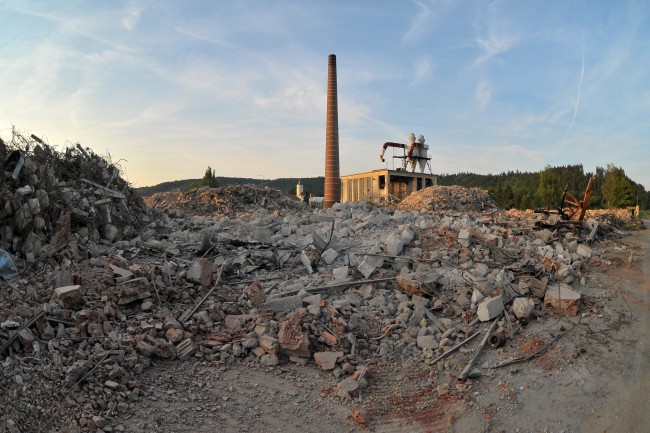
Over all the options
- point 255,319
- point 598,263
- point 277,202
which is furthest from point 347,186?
point 255,319

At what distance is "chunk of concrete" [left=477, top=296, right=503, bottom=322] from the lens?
5793 mm

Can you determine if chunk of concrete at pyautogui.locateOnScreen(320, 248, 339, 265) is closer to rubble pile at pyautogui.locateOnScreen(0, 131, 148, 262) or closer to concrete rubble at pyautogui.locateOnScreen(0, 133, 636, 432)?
concrete rubble at pyautogui.locateOnScreen(0, 133, 636, 432)

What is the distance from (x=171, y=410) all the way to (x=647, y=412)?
4603 millimetres

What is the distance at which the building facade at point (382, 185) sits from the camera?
86.0 ft

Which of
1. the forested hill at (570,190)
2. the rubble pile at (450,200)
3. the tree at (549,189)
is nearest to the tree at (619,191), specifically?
the forested hill at (570,190)

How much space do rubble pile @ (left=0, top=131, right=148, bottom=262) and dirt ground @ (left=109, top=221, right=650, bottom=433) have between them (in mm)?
3386

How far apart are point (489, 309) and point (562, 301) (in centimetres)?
108

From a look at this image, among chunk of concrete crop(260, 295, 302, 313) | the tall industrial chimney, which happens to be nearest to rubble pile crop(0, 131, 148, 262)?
chunk of concrete crop(260, 295, 302, 313)

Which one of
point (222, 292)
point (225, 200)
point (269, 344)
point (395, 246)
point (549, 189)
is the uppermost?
point (549, 189)

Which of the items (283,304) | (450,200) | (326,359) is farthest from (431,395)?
(450,200)

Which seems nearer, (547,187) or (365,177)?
(365,177)

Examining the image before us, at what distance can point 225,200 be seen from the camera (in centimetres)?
1698

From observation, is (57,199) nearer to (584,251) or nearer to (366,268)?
(366,268)

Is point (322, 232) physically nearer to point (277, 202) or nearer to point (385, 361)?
point (385, 361)
